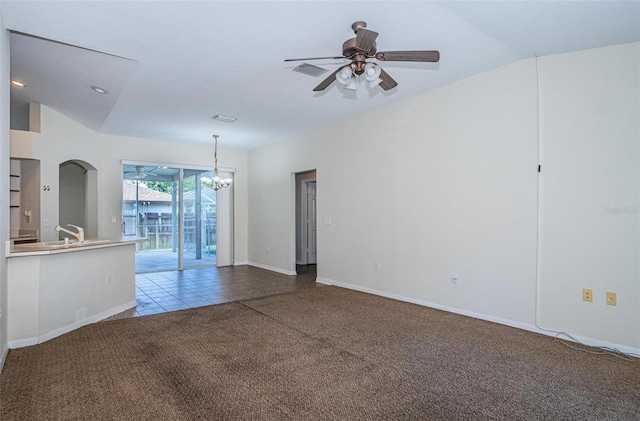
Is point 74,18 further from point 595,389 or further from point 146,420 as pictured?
Result: point 595,389

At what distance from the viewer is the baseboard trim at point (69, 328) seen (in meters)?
3.03

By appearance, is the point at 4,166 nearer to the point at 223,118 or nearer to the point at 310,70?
the point at 310,70

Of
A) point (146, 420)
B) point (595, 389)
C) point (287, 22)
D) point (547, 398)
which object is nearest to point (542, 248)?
point (595, 389)

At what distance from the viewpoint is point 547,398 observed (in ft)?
7.16

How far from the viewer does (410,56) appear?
8.42 ft

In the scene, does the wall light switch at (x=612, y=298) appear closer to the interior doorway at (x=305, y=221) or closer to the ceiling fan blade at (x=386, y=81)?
the ceiling fan blade at (x=386, y=81)

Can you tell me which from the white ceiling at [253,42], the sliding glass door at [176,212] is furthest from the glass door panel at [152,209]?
the white ceiling at [253,42]

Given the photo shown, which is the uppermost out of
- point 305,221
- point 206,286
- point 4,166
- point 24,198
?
point 4,166

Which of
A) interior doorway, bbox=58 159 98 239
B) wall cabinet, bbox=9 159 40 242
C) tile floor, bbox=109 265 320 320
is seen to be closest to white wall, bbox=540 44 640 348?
tile floor, bbox=109 265 320 320

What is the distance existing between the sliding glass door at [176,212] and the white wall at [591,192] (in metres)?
6.49

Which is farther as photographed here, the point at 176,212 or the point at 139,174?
the point at 176,212

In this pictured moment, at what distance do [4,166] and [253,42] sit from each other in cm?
233

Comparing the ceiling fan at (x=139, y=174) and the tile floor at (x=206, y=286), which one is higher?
the ceiling fan at (x=139, y=174)

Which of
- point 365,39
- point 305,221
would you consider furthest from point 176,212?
point 365,39
